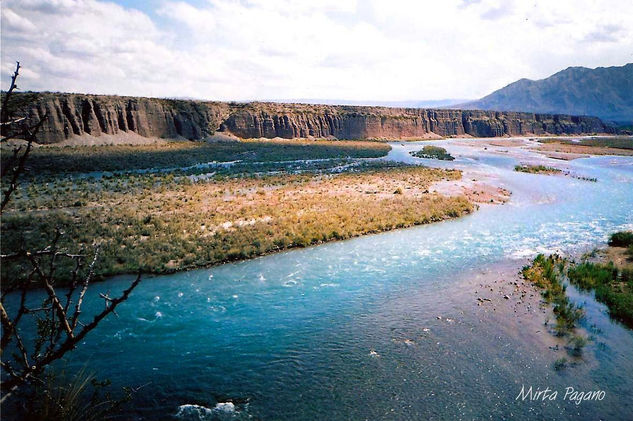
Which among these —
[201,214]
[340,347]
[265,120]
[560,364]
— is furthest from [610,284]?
[265,120]

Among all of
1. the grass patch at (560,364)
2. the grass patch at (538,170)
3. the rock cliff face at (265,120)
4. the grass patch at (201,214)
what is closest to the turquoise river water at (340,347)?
the grass patch at (560,364)

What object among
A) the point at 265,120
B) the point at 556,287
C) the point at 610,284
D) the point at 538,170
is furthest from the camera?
the point at 265,120

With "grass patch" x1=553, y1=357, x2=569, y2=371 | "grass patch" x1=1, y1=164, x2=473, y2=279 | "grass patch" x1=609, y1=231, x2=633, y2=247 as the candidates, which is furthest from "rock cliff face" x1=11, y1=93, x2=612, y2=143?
"grass patch" x1=609, y1=231, x2=633, y2=247

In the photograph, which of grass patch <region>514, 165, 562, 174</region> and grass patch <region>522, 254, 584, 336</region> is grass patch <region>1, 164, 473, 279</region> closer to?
grass patch <region>522, 254, 584, 336</region>

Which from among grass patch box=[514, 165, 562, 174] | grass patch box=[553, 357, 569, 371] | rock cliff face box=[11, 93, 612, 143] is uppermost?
rock cliff face box=[11, 93, 612, 143]

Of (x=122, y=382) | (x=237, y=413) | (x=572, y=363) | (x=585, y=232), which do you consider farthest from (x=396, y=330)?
(x=585, y=232)

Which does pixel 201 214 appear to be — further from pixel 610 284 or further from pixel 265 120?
pixel 265 120

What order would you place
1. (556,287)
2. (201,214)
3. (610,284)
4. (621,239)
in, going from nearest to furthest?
(556,287)
(610,284)
(621,239)
(201,214)

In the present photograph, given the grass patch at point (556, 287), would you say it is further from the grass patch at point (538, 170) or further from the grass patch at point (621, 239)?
the grass patch at point (538, 170)
